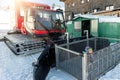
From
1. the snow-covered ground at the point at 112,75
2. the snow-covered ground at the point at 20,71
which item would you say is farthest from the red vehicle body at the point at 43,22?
the snow-covered ground at the point at 112,75

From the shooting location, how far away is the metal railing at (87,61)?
3.35m

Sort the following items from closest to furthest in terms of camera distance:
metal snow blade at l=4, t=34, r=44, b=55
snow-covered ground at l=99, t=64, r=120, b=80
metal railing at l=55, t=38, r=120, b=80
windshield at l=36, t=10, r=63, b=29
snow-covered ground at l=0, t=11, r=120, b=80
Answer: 1. metal railing at l=55, t=38, r=120, b=80
2. snow-covered ground at l=99, t=64, r=120, b=80
3. snow-covered ground at l=0, t=11, r=120, b=80
4. metal snow blade at l=4, t=34, r=44, b=55
5. windshield at l=36, t=10, r=63, b=29

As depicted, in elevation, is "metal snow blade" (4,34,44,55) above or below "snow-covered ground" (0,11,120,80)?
above

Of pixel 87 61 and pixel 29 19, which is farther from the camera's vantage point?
pixel 29 19

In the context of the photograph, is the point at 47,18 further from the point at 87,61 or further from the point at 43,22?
the point at 87,61

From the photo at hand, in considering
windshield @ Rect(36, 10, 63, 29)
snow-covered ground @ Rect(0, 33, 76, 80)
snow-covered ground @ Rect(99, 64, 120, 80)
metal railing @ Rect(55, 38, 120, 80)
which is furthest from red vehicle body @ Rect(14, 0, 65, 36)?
snow-covered ground @ Rect(99, 64, 120, 80)

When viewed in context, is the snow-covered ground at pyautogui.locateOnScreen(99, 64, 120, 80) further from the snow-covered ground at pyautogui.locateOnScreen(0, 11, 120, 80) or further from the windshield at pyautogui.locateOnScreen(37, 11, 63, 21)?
the windshield at pyautogui.locateOnScreen(37, 11, 63, 21)

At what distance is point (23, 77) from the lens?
4098mm

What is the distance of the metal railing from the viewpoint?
3347mm

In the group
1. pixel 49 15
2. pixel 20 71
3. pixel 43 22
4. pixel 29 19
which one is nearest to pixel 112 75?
pixel 20 71

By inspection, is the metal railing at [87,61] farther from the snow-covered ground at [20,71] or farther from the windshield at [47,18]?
the windshield at [47,18]

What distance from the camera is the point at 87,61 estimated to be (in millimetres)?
3293

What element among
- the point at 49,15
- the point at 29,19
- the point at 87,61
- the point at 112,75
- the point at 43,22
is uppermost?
the point at 49,15

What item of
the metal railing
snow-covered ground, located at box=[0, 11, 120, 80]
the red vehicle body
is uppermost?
the red vehicle body
